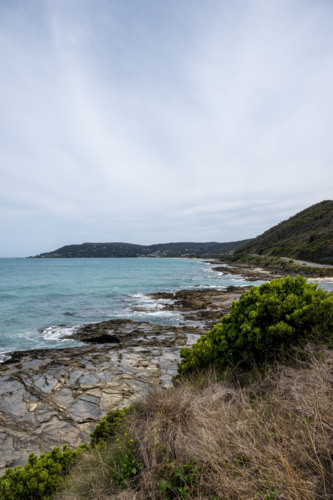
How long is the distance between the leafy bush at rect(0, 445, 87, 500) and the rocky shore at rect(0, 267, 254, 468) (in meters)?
1.84

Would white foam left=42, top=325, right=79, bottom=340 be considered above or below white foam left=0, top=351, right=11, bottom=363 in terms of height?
below

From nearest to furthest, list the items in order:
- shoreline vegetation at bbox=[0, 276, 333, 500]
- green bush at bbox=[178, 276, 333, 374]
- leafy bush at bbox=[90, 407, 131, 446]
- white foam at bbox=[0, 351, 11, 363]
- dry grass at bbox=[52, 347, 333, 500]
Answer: dry grass at bbox=[52, 347, 333, 500] < shoreline vegetation at bbox=[0, 276, 333, 500] < leafy bush at bbox=[90, 407, 131, 446] < green bush at bbox=[178, 276, 333, 374] < white foam at bbox=[0, 351, 11, 363]

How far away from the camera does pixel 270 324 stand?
527 centimetres

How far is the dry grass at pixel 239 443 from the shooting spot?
2.15 meters

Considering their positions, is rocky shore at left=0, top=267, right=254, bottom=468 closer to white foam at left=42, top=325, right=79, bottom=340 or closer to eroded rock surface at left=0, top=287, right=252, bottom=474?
eroded rock surface at left=0, top=287, right=252, bottom=474

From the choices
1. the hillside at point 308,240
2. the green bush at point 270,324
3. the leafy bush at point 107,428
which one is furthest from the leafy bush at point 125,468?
the hillside at point 308,240

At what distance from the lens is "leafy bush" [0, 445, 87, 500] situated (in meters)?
3.11

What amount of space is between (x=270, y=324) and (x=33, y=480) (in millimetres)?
4747

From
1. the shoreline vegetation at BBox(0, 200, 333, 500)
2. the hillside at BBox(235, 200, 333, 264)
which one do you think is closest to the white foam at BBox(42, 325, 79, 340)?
the shoreline vegetation at BBox(0, 200, 333, 500)

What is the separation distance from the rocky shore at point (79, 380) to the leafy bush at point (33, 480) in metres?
1.84

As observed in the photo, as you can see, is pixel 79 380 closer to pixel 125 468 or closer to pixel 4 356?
pixel 4 356

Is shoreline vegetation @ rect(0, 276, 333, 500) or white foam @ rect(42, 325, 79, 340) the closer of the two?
shoreline vegetation @ rect(0, 276, 333, 500)

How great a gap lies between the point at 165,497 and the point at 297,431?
1547 mm

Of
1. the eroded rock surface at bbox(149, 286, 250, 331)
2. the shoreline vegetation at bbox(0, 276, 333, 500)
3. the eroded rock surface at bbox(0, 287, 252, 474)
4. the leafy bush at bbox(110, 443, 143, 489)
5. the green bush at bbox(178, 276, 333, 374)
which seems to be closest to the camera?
the shoreline vegetation at bbox(0, 276, 333, 500)
